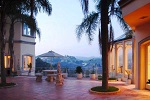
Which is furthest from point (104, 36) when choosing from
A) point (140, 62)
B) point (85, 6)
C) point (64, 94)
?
point (64, 94)

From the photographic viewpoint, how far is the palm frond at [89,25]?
11.6m

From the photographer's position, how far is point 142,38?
11180mm

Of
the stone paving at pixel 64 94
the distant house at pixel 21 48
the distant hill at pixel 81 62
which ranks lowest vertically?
the stone paving at pixel 64 94

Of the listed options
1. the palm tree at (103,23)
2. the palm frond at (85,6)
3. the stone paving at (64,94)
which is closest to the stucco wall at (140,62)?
the stone paving at (64,94)

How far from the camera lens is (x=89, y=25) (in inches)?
456

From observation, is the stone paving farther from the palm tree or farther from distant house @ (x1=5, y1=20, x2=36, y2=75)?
distant house @ (x1=5, y1=20, x2=36, y2=75)

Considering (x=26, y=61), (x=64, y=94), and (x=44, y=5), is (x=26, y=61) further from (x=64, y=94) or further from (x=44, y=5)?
(x=64, y=94)

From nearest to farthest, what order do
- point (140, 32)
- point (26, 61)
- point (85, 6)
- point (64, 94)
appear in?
1. point (64, 94)
2. point (85, 6)
3. point (140, 32)
4. point (26, 61)

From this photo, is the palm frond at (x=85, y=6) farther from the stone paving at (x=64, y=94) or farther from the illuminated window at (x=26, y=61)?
the illuminated window at (x=26, y=61)

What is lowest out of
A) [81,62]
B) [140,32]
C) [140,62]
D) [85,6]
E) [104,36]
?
[81,62]

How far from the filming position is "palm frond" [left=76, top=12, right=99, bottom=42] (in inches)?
455

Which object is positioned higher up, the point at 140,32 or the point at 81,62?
the point at 140,32

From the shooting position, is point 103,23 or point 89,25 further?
point 89,25

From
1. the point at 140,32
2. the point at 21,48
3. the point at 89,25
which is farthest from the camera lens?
the point at 21,48
